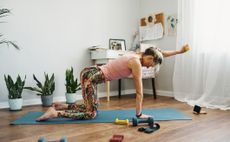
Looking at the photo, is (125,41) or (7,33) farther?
(125,41)

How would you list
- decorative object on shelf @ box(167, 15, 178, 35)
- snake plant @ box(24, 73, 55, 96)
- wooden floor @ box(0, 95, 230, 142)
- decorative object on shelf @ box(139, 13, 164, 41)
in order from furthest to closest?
decorative object on shelf @ box(139, 13, 164, 41), decorative object on shelf @ box(167, 15, 178, 35), snake plant @ box(24, 73, 55, 96), wooden floor @ box(0, 95, 230, 142)

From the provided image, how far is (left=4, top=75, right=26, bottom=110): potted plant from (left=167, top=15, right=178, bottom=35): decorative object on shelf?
8.29 feet

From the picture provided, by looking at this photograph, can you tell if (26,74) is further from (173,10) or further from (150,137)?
(173,10)

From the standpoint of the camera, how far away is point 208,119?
2.40 meters

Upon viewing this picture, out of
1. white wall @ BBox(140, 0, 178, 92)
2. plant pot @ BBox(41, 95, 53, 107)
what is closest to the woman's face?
plant pot @ BBox(41, 95, 53, 107)

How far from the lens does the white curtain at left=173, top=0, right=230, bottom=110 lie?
3078 mm

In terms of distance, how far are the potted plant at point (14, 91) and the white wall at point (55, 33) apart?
257mm

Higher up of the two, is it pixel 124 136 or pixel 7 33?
pixel 7 33

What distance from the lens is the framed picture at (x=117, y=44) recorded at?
4.25 m

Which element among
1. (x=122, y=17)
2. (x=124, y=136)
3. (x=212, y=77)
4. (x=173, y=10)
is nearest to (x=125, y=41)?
(x=122, y=17)

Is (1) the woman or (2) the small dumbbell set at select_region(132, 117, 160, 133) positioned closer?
(2) the small dumbbell set at select_region(132, 117, 160, 133)

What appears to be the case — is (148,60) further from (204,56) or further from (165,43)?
(165,43)

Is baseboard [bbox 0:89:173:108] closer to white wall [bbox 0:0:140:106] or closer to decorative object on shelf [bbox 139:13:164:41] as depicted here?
white wall [bbox 0:0:140:106]

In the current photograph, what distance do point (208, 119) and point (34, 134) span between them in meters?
1.67
